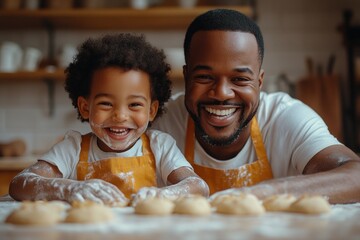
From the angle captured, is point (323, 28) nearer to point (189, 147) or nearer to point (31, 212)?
point (189, 147)

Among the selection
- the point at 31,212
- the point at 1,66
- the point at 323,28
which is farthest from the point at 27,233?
the point at 323,28

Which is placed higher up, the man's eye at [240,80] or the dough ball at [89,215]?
the man's eye at [240,80]

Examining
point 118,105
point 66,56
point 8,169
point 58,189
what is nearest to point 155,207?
point 58,189

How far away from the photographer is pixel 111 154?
1.53 m

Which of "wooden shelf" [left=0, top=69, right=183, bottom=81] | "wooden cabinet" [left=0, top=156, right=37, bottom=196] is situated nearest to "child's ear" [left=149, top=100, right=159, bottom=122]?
"wooden cabinet" [left=0, top=156, right=37, bottom=196]

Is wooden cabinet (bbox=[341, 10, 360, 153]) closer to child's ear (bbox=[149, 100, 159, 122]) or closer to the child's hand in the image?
child's ear (bbox=[149, 100, 159, 122])

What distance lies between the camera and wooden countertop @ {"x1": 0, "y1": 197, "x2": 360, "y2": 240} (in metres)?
0.87

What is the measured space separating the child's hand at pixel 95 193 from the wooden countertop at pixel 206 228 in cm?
15

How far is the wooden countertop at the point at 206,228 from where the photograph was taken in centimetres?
87

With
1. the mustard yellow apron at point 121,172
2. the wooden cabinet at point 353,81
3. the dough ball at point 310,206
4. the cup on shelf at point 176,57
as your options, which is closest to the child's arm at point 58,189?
the mustard yellow apron at point 121,172

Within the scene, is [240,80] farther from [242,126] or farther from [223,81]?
[242,126]

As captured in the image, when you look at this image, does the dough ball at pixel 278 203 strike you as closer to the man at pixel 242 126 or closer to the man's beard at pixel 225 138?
the man at pixel 242 126

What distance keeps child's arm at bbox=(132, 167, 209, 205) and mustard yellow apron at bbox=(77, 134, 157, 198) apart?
91 mm

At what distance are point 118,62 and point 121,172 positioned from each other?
31cm
